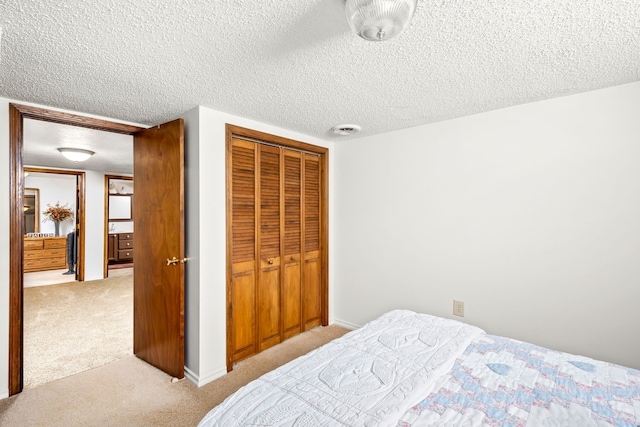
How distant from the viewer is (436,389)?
4.44ft

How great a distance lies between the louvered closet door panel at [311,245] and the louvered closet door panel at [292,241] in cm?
8

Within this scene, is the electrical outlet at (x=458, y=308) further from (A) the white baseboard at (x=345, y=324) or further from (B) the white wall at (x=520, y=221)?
(A) the white baseboard at (x=345, y=324)

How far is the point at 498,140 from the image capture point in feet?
8.27

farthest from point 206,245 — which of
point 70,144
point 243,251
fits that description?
point 70,144

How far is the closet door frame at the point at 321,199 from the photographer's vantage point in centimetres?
261

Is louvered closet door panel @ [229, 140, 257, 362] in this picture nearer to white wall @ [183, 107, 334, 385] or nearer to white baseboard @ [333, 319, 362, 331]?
white wall @ [183, 107, 334, 385]

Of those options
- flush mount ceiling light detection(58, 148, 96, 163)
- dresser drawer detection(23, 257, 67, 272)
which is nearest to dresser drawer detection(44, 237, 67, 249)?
dresser drawer detection(23, 257, 67, 272)

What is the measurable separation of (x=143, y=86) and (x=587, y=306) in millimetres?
3394

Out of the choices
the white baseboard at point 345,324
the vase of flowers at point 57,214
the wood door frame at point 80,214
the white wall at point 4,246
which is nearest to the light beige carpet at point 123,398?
the white wall at point 4,246

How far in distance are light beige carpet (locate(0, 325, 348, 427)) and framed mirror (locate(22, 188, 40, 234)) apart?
7.04 metres

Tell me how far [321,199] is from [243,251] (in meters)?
1.20

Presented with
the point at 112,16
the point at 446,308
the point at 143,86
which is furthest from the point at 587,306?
the point at 143,86

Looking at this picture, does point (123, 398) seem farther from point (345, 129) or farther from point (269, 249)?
point (345, 129)

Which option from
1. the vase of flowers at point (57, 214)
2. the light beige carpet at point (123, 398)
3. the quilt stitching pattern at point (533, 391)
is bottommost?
the light beige carpet at point (123, 398)
